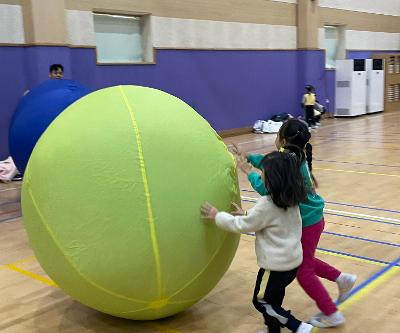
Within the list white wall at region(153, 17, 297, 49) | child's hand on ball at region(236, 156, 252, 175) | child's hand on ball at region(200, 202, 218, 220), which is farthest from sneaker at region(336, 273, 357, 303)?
white wall at region(153, 17, 297, 49)

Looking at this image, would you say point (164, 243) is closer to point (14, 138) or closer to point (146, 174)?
point (146, 174)

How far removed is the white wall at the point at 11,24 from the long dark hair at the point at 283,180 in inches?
263

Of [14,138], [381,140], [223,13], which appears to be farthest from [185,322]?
[223,13]

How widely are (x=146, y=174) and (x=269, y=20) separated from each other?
1093 centimetres

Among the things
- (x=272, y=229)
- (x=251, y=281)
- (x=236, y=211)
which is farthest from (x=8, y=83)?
(x=272, y=229)

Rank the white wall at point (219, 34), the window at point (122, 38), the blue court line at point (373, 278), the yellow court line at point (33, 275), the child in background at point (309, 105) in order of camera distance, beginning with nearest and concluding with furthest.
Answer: the blue court line at point (373, 278), the yellow court line at point (33, 275), the window at point (122, 38), the white wall at point (219, 34), the child in background at point (309, 105)

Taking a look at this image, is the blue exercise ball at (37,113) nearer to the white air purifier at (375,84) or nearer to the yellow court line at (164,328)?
the yellow court line at (164,328)

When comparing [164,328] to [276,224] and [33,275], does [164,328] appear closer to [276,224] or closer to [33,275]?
[276,224]

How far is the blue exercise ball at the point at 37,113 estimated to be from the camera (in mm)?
5242

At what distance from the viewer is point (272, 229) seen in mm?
2621

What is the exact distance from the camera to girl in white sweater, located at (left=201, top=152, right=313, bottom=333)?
255 centimetres

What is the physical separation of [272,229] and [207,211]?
13.9 inches

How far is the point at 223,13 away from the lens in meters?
11.6

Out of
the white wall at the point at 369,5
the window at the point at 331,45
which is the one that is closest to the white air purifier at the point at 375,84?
the window at the point at 331,45
